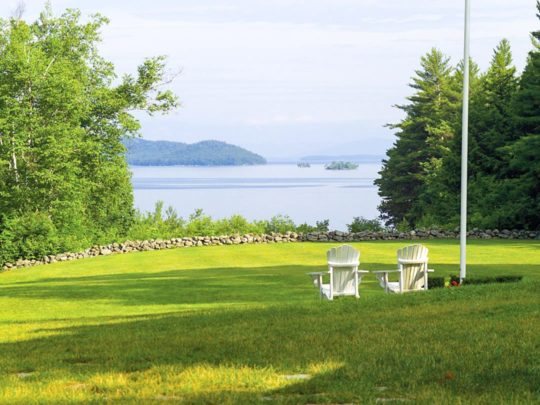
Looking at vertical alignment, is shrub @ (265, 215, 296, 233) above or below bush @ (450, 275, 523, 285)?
below

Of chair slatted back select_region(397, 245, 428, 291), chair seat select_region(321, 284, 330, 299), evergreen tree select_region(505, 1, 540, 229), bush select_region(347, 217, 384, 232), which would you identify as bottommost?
bush select_region(347, 217, 384, 232)

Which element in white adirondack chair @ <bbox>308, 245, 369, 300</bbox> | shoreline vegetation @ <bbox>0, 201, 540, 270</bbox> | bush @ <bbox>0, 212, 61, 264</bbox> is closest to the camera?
white adirondack chair @ <bbox>308, 245, 369, 300</bbox>

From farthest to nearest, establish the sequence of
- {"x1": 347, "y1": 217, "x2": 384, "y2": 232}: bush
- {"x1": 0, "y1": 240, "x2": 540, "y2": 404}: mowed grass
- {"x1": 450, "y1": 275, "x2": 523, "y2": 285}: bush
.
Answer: {"x1": 347, "y1": 217, "x2": 384, "y2": 232}: bush
{"x1": 450, "y1": 275, "x2": 523, "y2": 285}: bush
{"x1": 0, "y1": 240, "x2": 540, "y2": 404}: mowed grass

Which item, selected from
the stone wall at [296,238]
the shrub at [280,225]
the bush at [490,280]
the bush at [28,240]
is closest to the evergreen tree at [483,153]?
the stone wall at [296,238]

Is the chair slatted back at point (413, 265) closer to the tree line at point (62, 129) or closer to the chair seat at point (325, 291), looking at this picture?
the chair seat at point (325, 291)

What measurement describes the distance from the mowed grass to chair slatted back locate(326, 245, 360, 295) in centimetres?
102

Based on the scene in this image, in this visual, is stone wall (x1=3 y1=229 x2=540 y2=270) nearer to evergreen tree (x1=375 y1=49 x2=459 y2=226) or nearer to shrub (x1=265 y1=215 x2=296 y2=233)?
shrub (x1=265 y1=215 x2=296 y2=233)

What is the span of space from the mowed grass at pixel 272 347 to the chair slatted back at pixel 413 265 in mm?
1113

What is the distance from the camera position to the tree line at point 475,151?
32.6 metres

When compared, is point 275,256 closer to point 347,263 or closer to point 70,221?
point 347,263

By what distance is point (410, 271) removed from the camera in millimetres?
13523

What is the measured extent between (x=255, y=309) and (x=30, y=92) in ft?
74.5

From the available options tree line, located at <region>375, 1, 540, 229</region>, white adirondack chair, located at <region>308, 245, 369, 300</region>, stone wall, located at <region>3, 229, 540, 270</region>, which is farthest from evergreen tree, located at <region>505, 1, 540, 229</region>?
white adirondack chair, located at <region>308, 245, 369, 300</region>

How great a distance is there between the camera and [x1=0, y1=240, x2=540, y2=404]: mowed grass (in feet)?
19.2
